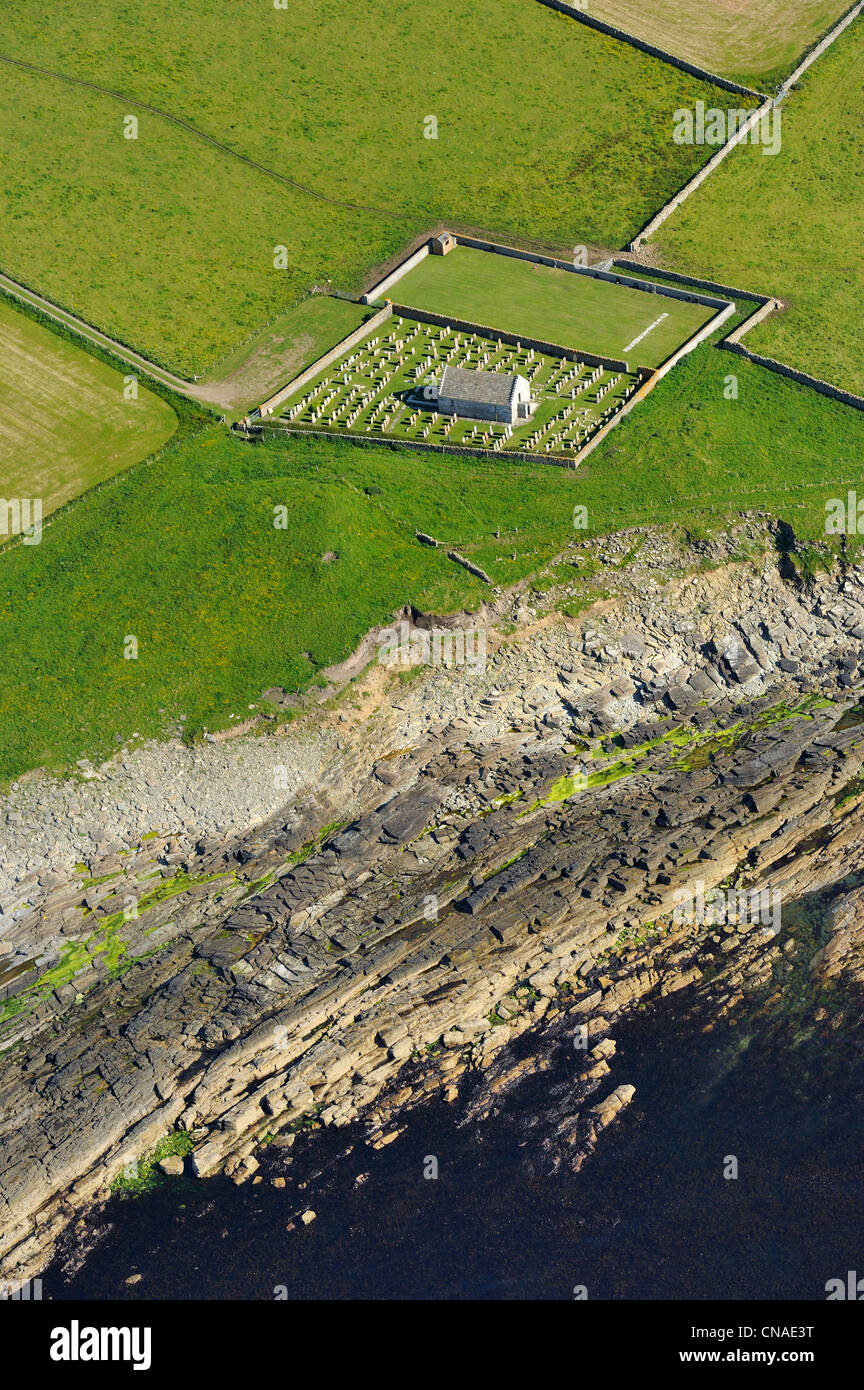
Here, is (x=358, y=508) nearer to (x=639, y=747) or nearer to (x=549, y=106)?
(x=639, y=747)

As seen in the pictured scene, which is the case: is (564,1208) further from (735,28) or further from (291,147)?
(735,28)

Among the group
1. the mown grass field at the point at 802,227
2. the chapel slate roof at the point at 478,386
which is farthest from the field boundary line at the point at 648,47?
the chapel slate roof at the point at 478,386

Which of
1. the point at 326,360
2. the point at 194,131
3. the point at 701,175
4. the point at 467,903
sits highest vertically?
the point at 194,131

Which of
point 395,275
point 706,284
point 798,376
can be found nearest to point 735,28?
point 706,284

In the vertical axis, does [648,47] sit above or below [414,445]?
above

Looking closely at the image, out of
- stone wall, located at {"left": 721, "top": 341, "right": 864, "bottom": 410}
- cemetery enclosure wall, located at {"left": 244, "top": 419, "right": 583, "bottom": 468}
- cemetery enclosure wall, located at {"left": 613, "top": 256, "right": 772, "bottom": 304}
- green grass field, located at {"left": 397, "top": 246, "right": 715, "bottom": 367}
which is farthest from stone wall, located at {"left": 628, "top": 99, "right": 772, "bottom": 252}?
cemetery enclosure wall, located at {"left": 244, "top": 419, "right": 583, "bottom": 468}

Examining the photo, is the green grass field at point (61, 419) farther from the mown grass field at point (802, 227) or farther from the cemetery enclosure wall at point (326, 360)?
the mown grass field at point (802, 227)

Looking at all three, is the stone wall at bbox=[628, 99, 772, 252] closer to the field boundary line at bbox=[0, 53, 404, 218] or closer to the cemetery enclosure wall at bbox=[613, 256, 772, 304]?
the cemetery enclosure wall at bbox=[613, 256, 772, 304]
